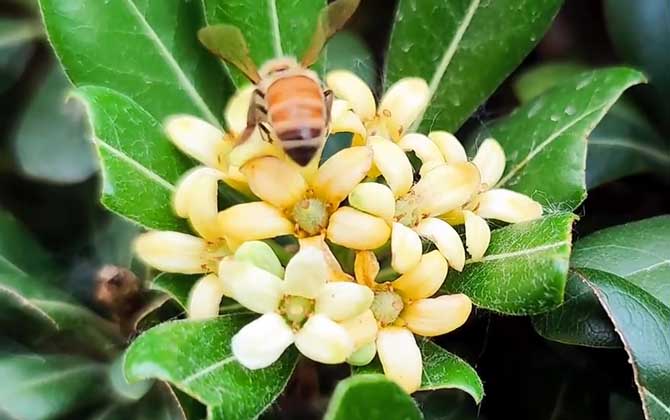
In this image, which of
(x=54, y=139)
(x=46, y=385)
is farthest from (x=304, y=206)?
(x=54, y=139)

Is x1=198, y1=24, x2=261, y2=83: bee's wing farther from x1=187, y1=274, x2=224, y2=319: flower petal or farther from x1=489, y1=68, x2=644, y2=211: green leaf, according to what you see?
x1=489, y1=68, x2=644, y2=211: green leaf

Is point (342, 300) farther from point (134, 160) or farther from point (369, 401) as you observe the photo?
point (134, 160)

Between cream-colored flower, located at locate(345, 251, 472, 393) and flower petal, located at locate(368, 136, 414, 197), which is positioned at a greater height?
flower petal, located at locate(368, 136, 414, 197)

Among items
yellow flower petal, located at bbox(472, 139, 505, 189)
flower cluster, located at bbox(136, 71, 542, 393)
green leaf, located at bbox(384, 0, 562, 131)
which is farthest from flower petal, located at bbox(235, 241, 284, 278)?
green leaf, located at bbox(384, 0, 562, 131)

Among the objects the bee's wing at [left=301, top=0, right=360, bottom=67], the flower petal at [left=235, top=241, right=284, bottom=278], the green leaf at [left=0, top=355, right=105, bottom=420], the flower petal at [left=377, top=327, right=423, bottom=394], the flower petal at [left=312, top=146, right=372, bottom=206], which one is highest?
the bee's wing at [left=301, top=0, right=360, bottom=67]

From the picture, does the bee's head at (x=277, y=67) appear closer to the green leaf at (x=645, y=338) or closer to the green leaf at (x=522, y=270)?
the green leaf at (x=522, y=270)

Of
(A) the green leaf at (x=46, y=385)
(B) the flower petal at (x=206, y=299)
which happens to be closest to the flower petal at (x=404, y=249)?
(B) the flower petal at (x=206, y=299)
